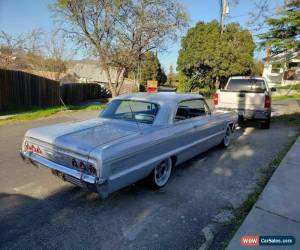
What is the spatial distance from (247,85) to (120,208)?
7.98m

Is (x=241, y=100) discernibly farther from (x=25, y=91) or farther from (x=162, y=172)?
(x=25, y=91)

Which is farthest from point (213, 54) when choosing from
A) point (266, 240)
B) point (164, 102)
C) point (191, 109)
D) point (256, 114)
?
point (266, 240)

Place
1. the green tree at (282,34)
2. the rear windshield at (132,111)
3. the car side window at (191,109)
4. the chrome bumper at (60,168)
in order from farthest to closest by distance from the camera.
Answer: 1. the green tree at (282,34)
2. the car side window at (191,109)
3. the rear windshield at (132,111)
4. the chrome bumper at (60,168)

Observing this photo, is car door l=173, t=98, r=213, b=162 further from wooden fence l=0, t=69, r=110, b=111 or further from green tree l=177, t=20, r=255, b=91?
green tree l=177, t=20, r=255, b=91

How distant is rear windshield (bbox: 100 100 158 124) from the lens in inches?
179

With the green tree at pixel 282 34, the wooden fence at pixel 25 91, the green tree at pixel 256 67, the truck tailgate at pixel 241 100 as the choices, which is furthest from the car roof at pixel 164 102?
the green tree at pixel 256 67

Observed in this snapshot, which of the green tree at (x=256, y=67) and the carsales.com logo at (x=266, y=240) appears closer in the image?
the carsales.com logo at (x=266, y=240)

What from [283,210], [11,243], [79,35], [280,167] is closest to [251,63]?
[79,35]

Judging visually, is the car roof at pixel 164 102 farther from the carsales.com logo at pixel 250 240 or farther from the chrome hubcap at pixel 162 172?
the carsales.com logo at pixel 250 240

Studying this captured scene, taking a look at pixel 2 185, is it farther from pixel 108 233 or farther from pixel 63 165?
pixel 108 233

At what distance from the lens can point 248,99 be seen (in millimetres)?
9258

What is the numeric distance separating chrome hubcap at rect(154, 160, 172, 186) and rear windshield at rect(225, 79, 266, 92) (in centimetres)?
646

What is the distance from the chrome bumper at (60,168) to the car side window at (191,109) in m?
2.05

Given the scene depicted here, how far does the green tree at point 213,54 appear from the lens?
28750 millimetres
